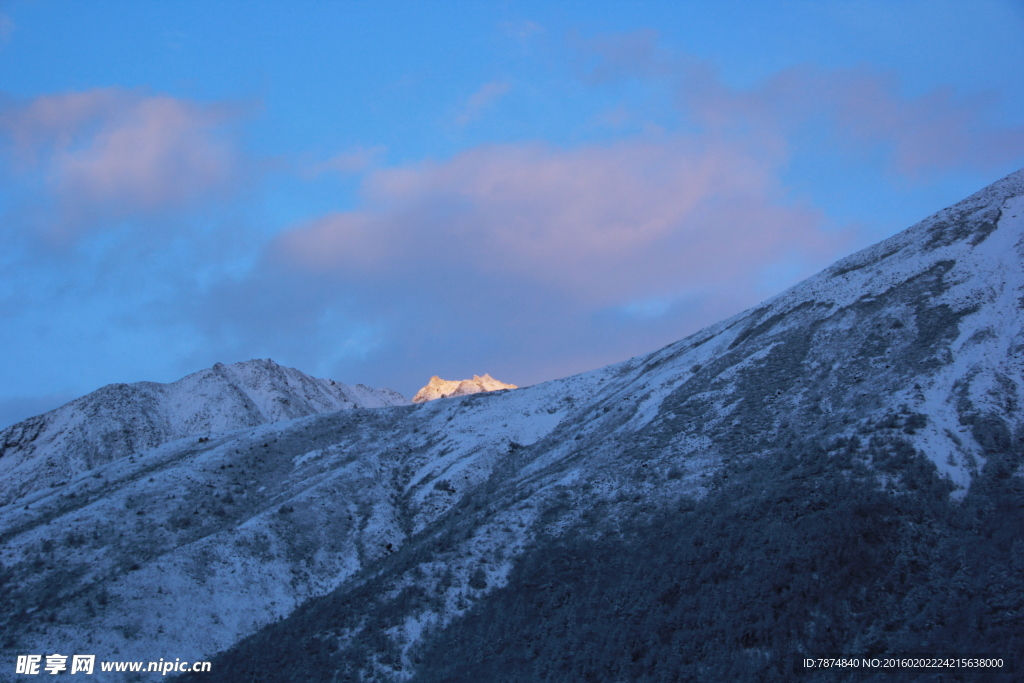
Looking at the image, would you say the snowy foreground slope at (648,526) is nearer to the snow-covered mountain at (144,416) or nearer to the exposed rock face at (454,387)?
the snow-covered mountain at (144,416)

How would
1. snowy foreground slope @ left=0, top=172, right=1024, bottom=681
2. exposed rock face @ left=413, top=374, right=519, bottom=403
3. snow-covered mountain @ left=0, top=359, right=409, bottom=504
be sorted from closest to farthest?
1. snowy foreground slope @ left=0, top=172, right=1024, bottom=681
2. snow-covered mountain @ left=0, top=359, right=409, bottom=504
3. exposed rock face @ left=413, top=374, right=519, bottom=403

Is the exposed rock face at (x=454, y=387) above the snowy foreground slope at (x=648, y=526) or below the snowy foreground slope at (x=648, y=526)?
above

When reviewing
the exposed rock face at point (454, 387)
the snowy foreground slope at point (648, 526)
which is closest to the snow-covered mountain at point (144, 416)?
the snowy foreground slope at point (648, 526)

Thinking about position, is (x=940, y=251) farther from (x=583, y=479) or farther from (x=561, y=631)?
(x=561, y=631)

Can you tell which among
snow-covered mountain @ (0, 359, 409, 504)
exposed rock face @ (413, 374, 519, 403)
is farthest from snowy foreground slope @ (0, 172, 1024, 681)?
exposed rock face @ (413, 374, 519, 403)

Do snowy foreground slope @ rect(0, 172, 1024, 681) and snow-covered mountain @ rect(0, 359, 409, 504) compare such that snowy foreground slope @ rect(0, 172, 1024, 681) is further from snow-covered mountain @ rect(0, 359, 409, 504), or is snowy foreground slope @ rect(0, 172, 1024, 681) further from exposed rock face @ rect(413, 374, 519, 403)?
exposed rock face @ rect(413, 374, 519, 403)
